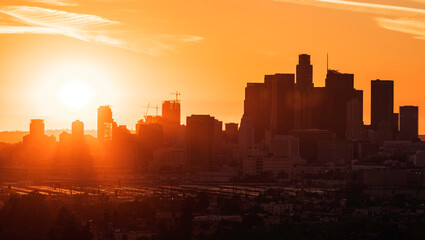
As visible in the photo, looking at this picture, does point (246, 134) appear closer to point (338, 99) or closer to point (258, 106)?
point (258, 106)

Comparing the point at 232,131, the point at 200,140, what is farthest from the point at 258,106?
the point at 200,140

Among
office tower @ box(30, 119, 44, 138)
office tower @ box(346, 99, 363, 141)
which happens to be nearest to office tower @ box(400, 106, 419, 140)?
office tower @ box(346, 99, 363, 141)

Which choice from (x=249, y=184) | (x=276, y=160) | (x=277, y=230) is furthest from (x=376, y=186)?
(x=277, y=230)

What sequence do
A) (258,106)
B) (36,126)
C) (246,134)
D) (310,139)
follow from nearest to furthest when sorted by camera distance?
(310,139)
(246,134)
(258,106)
(36,126)

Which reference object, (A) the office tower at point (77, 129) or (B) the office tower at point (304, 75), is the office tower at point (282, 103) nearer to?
(B) the office tower at point (304, 75)

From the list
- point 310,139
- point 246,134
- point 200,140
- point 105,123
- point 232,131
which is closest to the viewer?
point 200,140

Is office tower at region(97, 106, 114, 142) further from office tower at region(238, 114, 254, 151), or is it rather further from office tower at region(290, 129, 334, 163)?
office tower at region(290, 129, 334, 163)

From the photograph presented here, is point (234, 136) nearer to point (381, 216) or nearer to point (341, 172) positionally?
point (341, 172)
